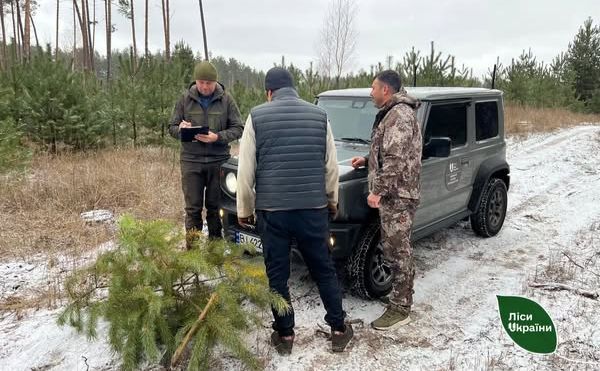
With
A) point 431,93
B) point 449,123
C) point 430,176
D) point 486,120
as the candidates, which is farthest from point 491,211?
point 431,93

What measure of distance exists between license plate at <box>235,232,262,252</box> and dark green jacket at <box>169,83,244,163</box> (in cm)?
80

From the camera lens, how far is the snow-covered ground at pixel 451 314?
120 inches

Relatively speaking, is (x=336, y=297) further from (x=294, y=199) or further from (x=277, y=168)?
(x=277, y=168)

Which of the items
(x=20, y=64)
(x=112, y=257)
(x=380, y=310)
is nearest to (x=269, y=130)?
(x=112, y=257)

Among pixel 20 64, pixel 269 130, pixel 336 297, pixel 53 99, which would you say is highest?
pixel 20 64

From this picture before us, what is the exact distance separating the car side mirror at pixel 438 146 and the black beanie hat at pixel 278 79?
5.21ft

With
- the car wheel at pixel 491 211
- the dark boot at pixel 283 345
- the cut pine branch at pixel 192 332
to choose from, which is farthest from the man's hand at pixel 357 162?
the car wheel at pixel 491 211

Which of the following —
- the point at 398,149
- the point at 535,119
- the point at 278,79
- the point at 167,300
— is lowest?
the point at 167,300

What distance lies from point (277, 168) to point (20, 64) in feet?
29.2

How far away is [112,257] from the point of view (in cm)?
271

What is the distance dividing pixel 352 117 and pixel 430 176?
38.6 inches

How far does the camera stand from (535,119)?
60.4ft

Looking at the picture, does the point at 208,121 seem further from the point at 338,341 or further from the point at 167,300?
the point at 338,341

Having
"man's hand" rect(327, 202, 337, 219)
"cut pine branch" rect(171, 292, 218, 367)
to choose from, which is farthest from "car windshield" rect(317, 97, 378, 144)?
"cut pine branch" rect(171, 292, 218, 367)
